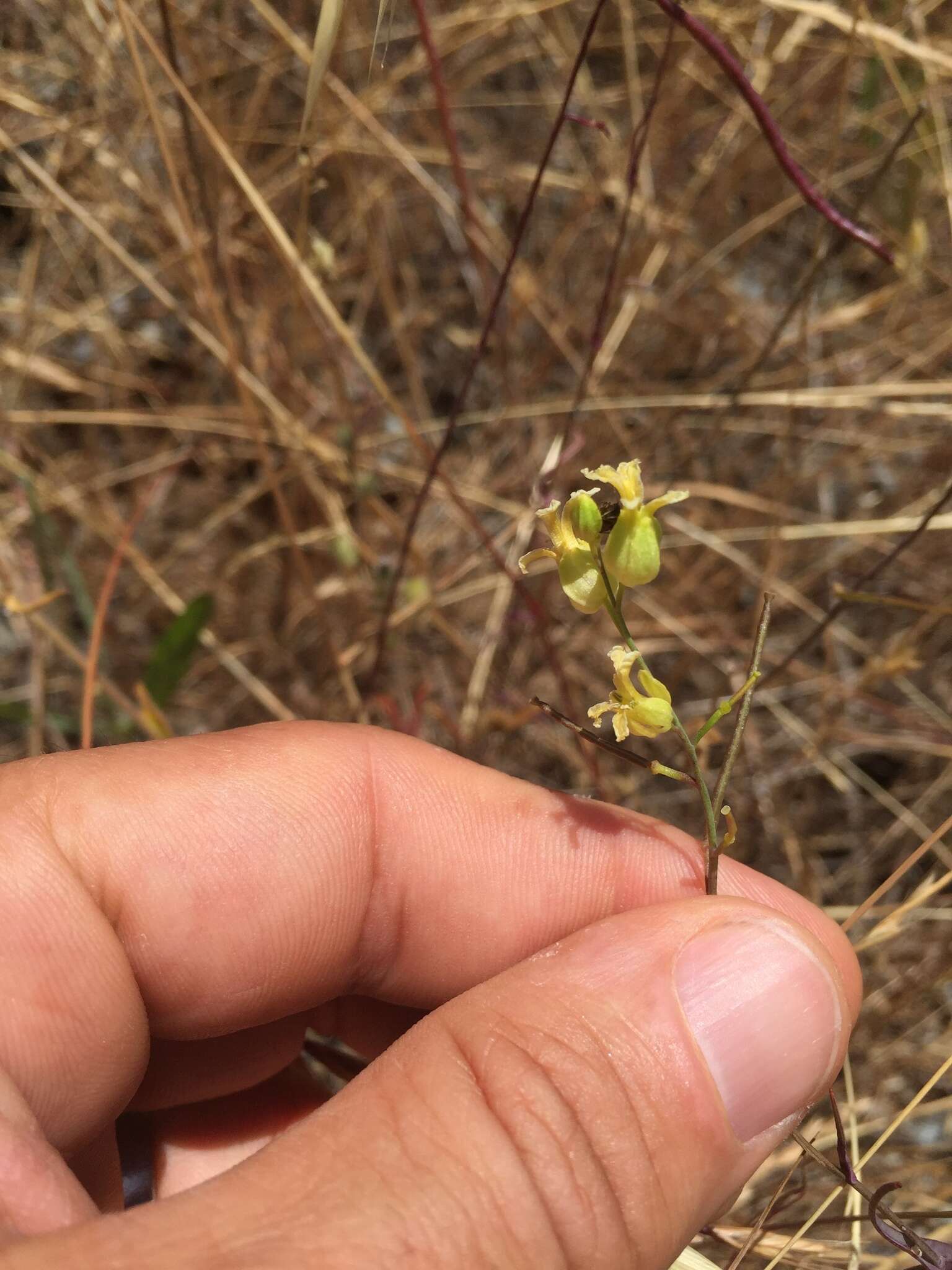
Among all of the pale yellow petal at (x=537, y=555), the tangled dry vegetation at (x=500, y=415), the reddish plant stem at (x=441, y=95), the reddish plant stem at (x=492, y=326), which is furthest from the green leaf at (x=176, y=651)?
the pale yellow petal at (x=537, y=555)

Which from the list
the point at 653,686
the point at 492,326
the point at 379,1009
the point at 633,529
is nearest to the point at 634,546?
the point at 633,529

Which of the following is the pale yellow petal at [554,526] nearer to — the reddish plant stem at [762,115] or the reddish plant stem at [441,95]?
the reddish plant stem at [762,115]

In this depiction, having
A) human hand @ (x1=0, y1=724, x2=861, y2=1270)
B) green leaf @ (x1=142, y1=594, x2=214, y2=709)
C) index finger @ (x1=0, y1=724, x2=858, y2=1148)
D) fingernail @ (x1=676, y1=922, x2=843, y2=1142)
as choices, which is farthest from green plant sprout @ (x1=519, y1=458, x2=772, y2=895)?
green leaf @ (x1=142, y1=594, x2=214, y2=709)

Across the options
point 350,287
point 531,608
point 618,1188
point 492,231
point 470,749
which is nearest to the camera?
point 618,1188

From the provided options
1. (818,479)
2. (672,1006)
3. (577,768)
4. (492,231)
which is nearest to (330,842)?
(672,1006)

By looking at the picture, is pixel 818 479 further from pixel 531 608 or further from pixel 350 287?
pixel 350 287

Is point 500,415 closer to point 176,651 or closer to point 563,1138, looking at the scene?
point 176,651
